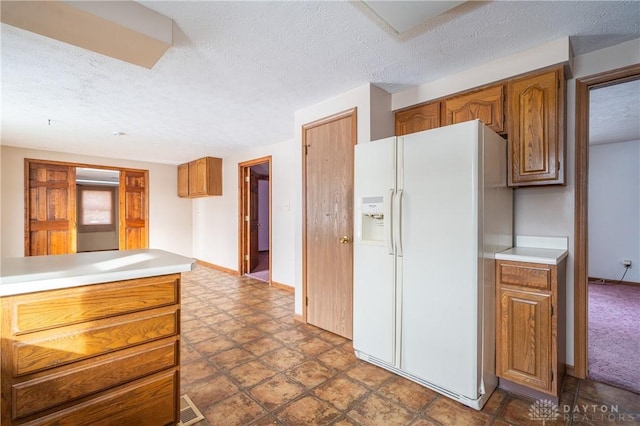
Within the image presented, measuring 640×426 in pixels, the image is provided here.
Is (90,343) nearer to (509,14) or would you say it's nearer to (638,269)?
(509,14)

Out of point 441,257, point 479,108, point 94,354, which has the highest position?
point 479,108

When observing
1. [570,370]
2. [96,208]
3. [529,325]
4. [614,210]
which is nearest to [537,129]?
[529,325]

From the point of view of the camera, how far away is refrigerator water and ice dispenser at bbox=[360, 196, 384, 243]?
2.26 m

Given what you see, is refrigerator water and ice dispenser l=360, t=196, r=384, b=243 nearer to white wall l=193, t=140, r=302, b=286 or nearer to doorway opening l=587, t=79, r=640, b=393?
white wall l=193, t=140, r=302, b=286

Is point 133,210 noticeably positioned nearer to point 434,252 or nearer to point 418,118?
point 418,118

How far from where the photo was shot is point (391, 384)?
2045 millimetres

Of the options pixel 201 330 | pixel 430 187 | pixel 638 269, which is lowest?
pixel 201 330

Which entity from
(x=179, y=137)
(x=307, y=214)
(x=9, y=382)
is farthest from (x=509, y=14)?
(x=179, y=137)

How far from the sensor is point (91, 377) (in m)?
1.30

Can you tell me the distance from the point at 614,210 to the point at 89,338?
265 inches

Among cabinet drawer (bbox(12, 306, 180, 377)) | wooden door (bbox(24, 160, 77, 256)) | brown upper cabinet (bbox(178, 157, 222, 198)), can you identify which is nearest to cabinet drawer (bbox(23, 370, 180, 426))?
cabinet drawer (bbox(12, 306, 180, 377))

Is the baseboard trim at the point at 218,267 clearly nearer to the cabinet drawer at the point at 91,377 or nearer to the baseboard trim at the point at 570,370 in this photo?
the cabinet drawer at the point at 91,377

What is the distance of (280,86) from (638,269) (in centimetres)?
597

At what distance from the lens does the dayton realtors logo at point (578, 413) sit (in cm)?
170
